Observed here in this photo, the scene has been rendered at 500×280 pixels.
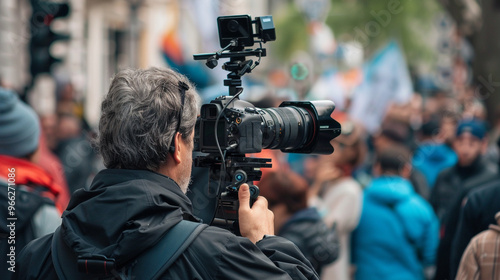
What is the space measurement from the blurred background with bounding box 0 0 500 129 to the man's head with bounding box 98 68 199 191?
24 centimetres

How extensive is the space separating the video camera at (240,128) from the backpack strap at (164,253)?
0.46 m

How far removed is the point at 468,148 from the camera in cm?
671

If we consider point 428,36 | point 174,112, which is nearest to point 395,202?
point 174,112

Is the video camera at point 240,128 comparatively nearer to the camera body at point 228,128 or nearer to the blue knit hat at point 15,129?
the camera body at point 228,128

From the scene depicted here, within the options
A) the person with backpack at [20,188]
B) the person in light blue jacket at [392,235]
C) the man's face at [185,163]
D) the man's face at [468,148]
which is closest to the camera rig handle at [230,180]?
the man's face at [185,163]

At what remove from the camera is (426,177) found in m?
8.39

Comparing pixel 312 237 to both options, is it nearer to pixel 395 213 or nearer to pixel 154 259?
pixel 395 213

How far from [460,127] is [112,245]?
5.11 metres

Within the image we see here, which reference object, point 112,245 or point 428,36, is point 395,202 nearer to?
point 112,245

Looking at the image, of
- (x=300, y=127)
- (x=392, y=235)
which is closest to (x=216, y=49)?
(x=392, y=235)

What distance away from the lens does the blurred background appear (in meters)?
8.38

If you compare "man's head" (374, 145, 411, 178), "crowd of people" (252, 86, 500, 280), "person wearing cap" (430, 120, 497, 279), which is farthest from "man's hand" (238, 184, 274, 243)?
"person wearing cap" (430, 120, 497, 279)

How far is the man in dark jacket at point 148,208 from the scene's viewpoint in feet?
7.46

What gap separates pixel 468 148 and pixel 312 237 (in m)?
2.47
